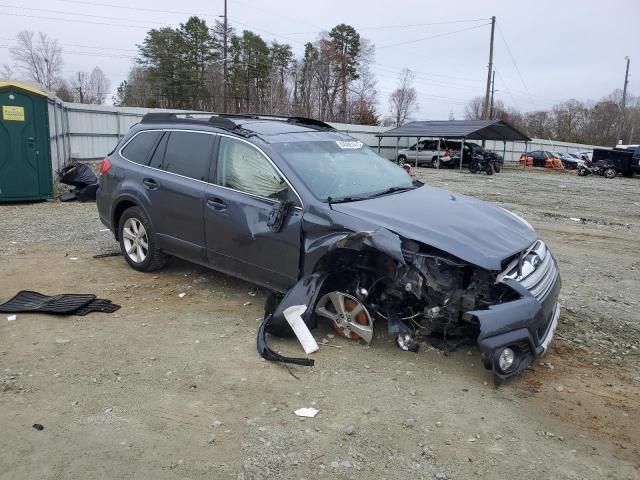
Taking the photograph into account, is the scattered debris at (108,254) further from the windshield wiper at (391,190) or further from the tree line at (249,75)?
the tree line at (249,75)

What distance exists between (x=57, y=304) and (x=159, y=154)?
188 cm

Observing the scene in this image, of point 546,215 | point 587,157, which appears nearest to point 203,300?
point 546,215

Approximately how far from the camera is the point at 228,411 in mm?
3311

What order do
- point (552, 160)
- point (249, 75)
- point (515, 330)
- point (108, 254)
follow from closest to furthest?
1. point (515, 330)
2. point (108, 254)
3. point (552, 160)
4. point (249, 75)

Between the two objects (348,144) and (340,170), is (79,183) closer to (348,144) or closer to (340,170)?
(348,144)

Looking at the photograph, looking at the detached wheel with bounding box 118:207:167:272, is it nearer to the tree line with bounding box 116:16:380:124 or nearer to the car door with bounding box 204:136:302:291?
the car door with bounding box 204:136:302:291

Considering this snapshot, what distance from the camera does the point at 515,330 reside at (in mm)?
3541

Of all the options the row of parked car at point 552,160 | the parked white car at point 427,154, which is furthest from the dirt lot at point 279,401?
the row of parked car at point 552,160

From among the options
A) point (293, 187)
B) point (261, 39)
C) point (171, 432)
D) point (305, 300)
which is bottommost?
point (171, 432)

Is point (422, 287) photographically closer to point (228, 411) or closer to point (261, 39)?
point (228, 411)

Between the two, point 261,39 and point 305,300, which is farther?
point 261,39

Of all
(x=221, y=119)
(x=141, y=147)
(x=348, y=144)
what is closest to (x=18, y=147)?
A: (x=141, y=147)

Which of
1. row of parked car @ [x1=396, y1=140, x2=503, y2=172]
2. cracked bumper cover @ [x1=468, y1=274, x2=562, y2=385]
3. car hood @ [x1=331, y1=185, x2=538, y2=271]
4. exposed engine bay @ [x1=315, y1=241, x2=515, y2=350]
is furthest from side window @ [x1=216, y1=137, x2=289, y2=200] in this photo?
row of parked car @ [x1=396, y1=140, x2=503, y2=172]

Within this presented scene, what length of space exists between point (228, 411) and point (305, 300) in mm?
1096
